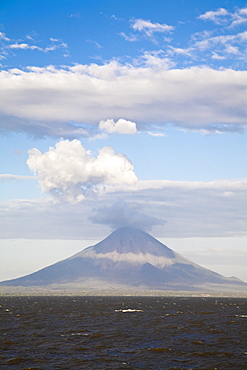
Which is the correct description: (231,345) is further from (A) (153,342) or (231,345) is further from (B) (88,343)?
(B) (88,343)

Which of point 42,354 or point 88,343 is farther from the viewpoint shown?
point 88,343

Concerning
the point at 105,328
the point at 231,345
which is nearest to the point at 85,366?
the point at 231,345

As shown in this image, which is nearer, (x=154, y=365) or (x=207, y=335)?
(x=154, y=365)

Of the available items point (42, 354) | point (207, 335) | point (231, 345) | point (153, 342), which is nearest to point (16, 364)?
point (42, 354)

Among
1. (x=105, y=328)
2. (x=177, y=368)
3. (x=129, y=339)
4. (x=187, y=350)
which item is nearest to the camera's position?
(x=177, y=368)

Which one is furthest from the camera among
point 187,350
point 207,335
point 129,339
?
point 207,335

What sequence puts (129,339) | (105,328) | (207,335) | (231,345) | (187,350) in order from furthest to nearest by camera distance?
(105,328), (207,335), (129,339), (231,345), (187,350)

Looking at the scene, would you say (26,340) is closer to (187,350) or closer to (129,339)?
(129,339)

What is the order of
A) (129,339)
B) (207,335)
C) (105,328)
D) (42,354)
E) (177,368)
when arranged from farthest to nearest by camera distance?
(105,328), (207,335), (129,339), (42,354), (177,368)
